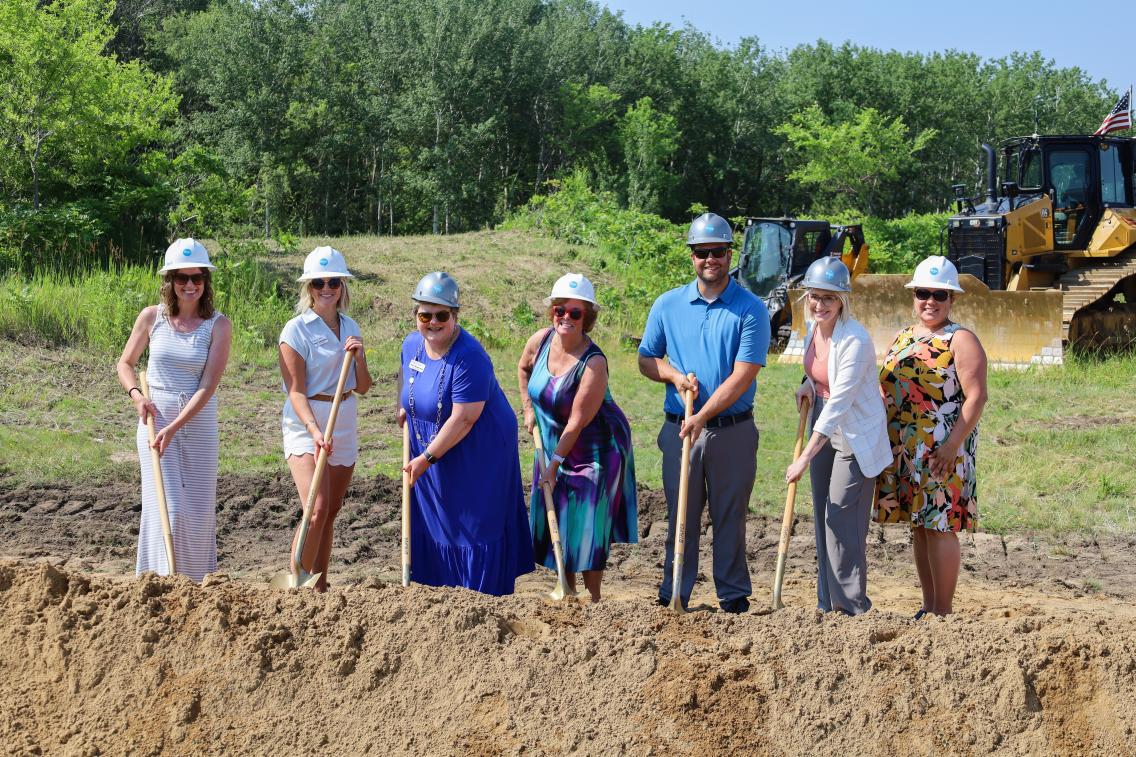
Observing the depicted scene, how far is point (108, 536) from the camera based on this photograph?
26.9 feet

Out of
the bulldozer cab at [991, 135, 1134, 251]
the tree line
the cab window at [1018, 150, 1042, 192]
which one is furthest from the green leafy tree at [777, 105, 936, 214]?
the bulldozer cab at [991, 135, 1134, 251]

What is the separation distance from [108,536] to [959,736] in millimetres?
6130

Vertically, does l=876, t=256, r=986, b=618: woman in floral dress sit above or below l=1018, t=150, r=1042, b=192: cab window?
below

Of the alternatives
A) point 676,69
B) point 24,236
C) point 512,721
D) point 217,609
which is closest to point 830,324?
point 512,721

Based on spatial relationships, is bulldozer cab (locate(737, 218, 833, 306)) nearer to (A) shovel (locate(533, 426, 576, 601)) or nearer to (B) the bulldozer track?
(B) the bulldozer track

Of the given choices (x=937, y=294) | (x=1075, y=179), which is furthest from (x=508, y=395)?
(x=937, y=294)

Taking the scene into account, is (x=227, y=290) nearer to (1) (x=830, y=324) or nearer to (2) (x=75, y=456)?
(2) (x=75, y=456)

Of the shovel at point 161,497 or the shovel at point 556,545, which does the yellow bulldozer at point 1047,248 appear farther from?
the shovel at point 161,497

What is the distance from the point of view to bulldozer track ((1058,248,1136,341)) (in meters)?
14.8

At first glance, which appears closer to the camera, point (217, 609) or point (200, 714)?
point (200, 714)

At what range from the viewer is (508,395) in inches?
552

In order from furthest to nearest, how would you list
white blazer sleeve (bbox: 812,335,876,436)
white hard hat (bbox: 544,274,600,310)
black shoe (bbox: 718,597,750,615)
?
black shoe (bbox: 718,597,750,615) < white hard hat (bbox: 544,274,600,310) < white blazer sleeve (bbox: 812,335,876,436)

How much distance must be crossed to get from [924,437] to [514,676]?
234cm

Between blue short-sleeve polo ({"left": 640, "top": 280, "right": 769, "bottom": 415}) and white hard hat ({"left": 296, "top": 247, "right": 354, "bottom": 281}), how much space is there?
1.57 m
